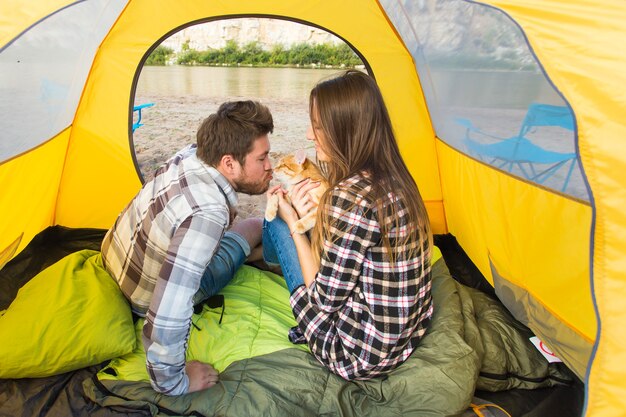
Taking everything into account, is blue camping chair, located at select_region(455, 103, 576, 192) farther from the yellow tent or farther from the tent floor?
the tent floor

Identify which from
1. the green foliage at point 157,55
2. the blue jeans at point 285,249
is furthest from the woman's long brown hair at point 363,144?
the green foliage at point 157,55

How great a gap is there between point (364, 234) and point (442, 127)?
4.46ft

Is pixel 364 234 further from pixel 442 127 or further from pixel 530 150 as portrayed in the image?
pixel 442 127

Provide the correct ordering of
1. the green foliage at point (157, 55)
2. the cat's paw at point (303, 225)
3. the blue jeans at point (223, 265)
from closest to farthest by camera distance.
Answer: the cat's paw at point (303, 225), the blue jeans at point (223, 265), the green foliage at point (157, 55)

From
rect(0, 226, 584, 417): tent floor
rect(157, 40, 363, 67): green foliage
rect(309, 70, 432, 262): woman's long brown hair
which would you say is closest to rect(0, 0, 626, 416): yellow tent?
rect(0, 226, 584, 417): tent floor

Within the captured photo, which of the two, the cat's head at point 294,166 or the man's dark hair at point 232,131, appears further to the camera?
the cat's head at point 294,166

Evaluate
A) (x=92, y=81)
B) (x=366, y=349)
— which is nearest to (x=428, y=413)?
(x=366, y=349)

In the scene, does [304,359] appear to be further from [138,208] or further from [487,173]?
[487,173]

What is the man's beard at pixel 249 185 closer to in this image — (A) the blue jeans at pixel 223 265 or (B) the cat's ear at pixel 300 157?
(B) the cat's ear at pixel 300 157

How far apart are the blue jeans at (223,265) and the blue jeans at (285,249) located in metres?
0.19

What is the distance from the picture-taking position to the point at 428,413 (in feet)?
5.03

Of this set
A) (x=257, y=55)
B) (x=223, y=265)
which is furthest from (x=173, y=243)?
(x=257, y=55)

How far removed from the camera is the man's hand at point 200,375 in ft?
5.21

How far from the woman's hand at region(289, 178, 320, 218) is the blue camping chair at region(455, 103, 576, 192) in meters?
0.77
